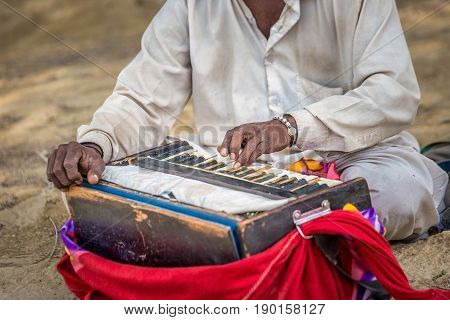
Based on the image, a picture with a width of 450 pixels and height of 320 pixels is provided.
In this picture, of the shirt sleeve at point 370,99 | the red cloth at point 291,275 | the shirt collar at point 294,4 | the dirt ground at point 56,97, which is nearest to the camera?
the red cloth at point 291,275

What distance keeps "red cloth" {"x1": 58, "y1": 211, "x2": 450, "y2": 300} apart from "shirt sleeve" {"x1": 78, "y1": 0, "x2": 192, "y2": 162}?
99 centimetres

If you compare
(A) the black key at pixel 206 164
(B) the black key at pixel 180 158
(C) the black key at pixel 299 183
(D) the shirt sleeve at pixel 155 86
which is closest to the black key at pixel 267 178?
(C) the black key at pixel 299 183

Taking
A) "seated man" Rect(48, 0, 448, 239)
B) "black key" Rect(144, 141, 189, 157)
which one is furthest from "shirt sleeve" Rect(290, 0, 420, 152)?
"black key" Rect(144, 141, 189, 157)

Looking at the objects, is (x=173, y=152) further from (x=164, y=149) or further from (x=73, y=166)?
(x=73, y=166)

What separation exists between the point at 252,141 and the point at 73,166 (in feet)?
1.94

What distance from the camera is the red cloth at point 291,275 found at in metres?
2.00

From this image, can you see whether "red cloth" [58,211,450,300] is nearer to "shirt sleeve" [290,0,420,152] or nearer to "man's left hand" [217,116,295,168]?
"man's left hand" [217,116,295,168]

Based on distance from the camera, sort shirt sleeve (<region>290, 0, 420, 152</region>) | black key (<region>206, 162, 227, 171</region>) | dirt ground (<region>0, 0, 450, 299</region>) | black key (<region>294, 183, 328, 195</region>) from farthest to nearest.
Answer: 1. dirt ground (<region>0, 0, 450, 299</region>)
2. shirt sleeve (<region>290, 0, 420, 152</region>)
3. black key (<region>206, 162, 227, 171</region>)
4. black key (<region>294, 183, 328, 195</region>)

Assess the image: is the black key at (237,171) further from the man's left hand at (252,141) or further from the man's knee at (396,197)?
the man's knee at (396,197)

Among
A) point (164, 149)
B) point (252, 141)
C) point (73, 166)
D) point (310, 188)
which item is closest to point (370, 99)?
point (252, 141)

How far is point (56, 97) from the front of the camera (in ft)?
18.7

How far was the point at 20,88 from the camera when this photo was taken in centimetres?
596

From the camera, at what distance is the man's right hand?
2.47m

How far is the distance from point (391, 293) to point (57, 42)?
17.3ft
